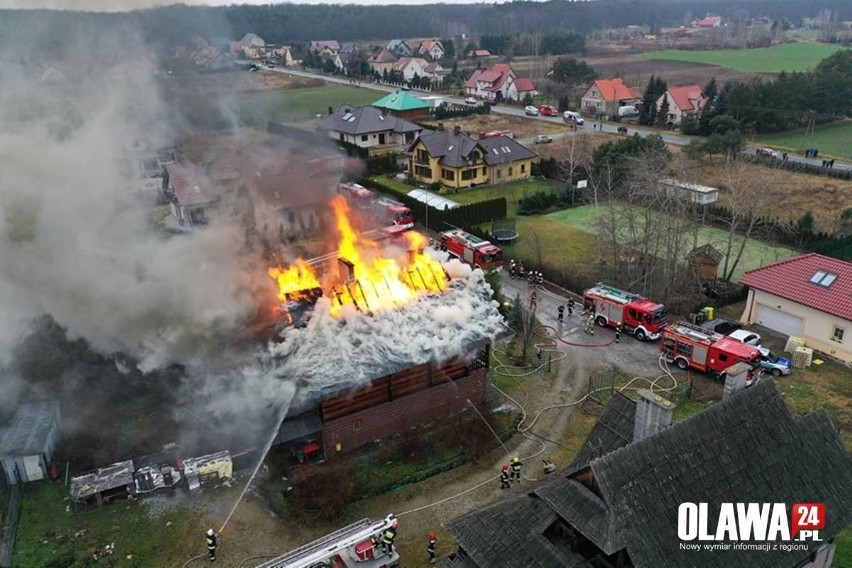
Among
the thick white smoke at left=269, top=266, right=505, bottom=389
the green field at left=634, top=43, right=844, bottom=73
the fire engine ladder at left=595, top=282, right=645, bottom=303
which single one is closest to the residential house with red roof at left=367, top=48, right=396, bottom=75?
the green field at left=634, top=43, right=844, bottom=73

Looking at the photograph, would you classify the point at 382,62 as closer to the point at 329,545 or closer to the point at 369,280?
the point at 369,280

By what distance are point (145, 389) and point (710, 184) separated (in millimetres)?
41983

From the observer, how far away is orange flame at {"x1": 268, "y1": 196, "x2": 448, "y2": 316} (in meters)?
22.5

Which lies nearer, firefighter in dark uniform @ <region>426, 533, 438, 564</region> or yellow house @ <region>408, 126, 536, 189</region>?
firefighter in dark uniform @ <region>426, 533, 438, 564</region>

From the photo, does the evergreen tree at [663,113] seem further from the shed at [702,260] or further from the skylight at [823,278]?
the skylight at [823,278]

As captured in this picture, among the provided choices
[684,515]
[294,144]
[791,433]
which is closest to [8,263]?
[294,144]

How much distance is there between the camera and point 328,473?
18.2 meters

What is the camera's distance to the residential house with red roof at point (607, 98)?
73.6 m

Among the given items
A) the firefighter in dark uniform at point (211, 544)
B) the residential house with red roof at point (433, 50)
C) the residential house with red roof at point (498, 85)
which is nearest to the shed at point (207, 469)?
Answer: the firefighter in dark uniform at point (211, 544)

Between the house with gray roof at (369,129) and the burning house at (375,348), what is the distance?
1476 inches

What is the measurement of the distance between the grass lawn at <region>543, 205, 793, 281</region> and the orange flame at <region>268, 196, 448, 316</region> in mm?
17020

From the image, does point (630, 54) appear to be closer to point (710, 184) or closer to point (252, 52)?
point (710, 184)

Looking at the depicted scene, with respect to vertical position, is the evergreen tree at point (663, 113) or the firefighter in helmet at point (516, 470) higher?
the evergreen tree at point (663, 113)

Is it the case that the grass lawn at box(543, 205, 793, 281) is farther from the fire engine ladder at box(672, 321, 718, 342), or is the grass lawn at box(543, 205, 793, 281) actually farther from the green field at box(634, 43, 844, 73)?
the green field at box(634, 43, 844, 73)
